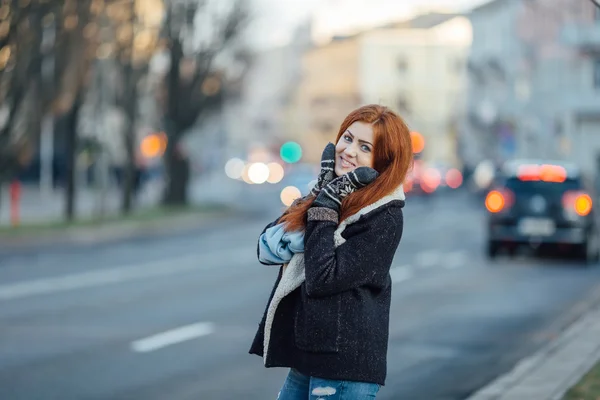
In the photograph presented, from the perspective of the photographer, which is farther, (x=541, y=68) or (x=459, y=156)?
(x=459, y=156)

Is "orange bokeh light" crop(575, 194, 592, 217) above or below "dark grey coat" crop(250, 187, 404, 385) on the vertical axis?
below

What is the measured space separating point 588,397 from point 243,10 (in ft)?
114

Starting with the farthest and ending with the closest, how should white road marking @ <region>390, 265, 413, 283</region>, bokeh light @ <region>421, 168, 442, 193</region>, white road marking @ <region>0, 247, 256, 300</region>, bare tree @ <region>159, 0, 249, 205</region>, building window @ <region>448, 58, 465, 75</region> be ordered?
1. building window @ <region>448, 58, 465, 75</region>
2. bokeh light @ <region>421, 168, 442, 193</region>
3. bare tree @ <region>159, 0, 249, 205</region>
4. white road marking @ <region>390, 265, 413, 283</region>
5. white road marking @ <region>0, 247, 256, 300</region>

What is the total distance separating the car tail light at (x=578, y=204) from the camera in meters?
22.0

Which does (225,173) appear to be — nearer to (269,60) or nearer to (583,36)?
(269,60)

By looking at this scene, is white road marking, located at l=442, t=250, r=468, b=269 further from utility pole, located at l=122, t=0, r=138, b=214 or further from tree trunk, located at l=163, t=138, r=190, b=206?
tree trunk, located at l=163, t=138, r=190, b=206

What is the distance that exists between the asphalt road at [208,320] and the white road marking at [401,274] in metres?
0.04

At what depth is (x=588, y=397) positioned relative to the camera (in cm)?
777

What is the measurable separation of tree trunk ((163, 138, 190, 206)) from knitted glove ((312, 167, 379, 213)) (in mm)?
38511

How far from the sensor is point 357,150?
434cm

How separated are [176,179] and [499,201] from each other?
889 inches

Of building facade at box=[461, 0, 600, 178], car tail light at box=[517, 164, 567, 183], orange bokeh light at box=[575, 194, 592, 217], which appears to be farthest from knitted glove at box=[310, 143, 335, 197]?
building facade at box=[461, 0, 600, 178]

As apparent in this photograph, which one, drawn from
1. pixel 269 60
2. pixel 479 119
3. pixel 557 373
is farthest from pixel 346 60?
pixel 557 373

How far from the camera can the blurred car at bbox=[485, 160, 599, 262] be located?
72.1 feet
